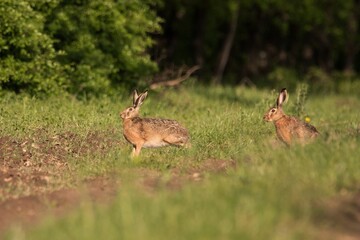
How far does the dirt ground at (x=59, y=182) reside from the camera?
24.7 ft

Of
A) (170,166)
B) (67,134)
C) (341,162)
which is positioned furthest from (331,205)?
(67,134)

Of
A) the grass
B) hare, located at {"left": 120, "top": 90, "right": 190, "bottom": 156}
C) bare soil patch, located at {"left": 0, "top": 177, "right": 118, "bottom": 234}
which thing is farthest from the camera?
hare, located at {"left": 120, "top": 90, "right": 190, "bottom": 156}

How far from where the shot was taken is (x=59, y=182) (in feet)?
31.6

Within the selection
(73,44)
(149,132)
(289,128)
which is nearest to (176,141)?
(149,132)

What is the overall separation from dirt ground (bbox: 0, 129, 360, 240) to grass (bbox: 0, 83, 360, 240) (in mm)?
178

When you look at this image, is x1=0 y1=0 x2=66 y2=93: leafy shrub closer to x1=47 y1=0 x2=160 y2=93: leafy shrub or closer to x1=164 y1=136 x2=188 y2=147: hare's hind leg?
x1=47 y1=0 x2=160 y2=93: leafy shrub

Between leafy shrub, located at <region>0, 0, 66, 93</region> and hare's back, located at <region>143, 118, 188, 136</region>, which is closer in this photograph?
hare's back, located at <region>143, 118, 188, 136</region>

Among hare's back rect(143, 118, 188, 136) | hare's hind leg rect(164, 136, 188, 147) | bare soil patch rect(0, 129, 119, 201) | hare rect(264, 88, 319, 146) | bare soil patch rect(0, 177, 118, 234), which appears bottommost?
bare soil patch rect(0, 129, 119, 201)

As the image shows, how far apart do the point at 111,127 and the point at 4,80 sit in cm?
380

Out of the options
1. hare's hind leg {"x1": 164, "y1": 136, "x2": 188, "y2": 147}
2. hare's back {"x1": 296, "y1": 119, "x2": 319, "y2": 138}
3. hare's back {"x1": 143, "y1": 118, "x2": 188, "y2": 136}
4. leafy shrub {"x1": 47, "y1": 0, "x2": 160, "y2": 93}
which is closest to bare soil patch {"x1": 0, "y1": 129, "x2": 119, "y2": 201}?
hare's back {"x1": 143, "y1": 118, "x2": 188, "y2": 136}

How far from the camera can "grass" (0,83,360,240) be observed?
255 inches

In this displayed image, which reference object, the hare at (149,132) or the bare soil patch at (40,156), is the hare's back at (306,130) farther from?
the bare soil patch at (40,156)

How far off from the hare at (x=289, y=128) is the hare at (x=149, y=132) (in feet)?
4.52

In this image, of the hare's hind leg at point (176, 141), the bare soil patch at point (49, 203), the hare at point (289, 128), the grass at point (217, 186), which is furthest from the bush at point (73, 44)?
the bare soil patch at point (49, 203)
